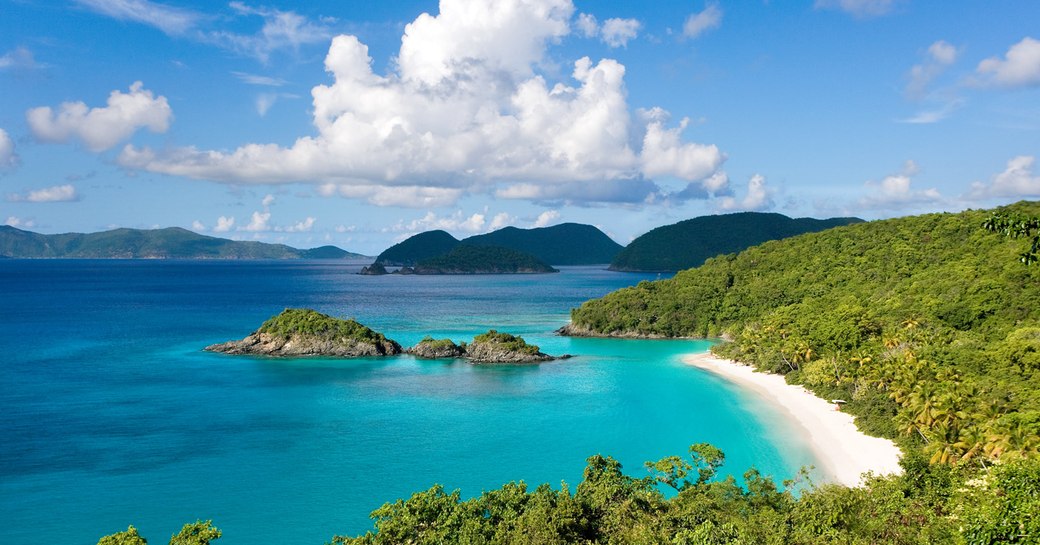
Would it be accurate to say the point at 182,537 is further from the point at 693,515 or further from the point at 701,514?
the point at 701,514

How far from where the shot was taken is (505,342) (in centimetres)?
7544

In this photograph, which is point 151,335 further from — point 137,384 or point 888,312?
A: point 888,312

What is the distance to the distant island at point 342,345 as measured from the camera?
248 feet

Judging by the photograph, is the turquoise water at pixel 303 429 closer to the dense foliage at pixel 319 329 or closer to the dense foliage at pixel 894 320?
the dense foliage at pixel 319 329

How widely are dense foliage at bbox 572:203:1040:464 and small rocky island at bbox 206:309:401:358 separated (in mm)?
34355

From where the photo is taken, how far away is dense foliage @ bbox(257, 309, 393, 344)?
7856 centimetres

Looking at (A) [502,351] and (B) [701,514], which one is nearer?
(B) [701,514]

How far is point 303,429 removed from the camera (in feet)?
154

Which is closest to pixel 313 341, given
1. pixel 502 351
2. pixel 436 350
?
→ pixel 436 350

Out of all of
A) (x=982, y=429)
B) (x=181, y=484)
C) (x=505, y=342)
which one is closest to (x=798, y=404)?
(x=982, y=429)

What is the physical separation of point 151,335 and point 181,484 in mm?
67203

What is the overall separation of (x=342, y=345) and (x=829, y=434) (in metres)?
55.9

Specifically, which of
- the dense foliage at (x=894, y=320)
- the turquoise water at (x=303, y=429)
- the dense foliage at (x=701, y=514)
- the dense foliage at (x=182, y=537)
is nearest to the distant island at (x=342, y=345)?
the turquoise water at (x=303, y=429)

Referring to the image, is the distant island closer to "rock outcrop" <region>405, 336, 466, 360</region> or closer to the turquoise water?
"rock outcrop" <region>405, 336, 466, 360</region>
